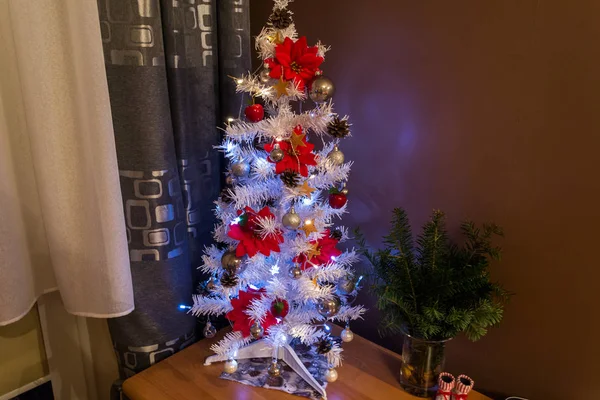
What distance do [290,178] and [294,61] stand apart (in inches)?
9.8

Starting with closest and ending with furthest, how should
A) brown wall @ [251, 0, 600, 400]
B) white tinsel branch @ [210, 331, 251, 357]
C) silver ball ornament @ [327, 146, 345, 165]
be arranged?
brown wall @ [251, 0, 600, 400] → silver ball ornament @ [327, 146, 345, 165] → white tinsel branch @ [210, 331, 251, 357]

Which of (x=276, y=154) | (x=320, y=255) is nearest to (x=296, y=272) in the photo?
(x=320, y=255)

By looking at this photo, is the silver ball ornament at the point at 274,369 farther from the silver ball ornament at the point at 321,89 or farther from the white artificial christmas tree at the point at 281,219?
the silver ball ornament at the point at 321,89

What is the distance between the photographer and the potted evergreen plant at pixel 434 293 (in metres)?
0.91

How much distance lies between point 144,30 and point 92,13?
4.1 inches

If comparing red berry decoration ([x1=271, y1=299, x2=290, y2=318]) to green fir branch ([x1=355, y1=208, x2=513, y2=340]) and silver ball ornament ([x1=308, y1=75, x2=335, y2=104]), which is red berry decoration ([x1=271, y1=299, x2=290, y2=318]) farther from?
silver ball ornament ([x1=308, y1=75, x2=335, y2=104])

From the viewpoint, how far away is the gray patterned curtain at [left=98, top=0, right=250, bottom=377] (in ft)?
3.12

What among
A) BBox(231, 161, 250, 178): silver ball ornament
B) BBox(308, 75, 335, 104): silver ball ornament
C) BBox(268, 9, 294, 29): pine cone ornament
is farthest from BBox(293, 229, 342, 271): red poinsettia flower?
BBox(268, 9, 294, 29): pine cone ornament

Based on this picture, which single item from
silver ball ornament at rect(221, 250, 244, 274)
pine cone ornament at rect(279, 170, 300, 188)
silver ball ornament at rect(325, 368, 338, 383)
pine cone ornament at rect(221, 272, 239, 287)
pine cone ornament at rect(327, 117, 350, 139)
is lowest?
silver ball ornament at rect(325, 368, 338, 383)

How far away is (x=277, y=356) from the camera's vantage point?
42.4 inches

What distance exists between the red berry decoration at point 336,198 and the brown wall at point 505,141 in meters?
0.21

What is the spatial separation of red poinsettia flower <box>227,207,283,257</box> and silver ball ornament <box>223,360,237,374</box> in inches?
11.5

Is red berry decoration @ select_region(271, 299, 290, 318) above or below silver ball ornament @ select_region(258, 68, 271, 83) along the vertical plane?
below

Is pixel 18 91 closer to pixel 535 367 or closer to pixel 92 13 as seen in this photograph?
pixel 92 13
